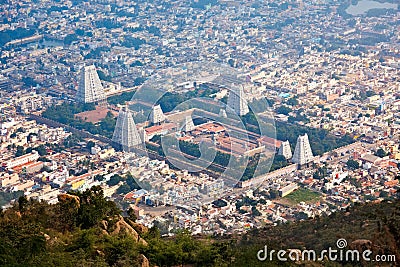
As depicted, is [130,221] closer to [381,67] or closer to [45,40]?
[381,67]

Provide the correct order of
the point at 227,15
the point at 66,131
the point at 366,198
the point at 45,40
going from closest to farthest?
the point at 366,198 → the point at 66,131 → the point at 45,40 → the point at 227,15

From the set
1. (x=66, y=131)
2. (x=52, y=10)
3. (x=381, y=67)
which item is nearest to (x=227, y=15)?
(x=52, y=10)

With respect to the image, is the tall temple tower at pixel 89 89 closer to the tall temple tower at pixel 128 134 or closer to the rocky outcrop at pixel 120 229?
the tall temple tower at pixel 128 134

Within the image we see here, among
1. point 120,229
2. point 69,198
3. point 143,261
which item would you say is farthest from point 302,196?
point 143,261

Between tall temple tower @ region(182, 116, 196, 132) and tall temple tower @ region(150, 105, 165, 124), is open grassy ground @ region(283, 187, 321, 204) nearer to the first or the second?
tall temple tower @ region(182, 116, 196, 132)

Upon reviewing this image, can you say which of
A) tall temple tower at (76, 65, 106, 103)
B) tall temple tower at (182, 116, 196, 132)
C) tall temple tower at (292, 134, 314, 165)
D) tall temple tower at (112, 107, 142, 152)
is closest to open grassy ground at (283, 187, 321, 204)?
tall temple tower at (292, 134, 314, 165)

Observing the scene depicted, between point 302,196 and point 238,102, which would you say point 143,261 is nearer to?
point 302,196
